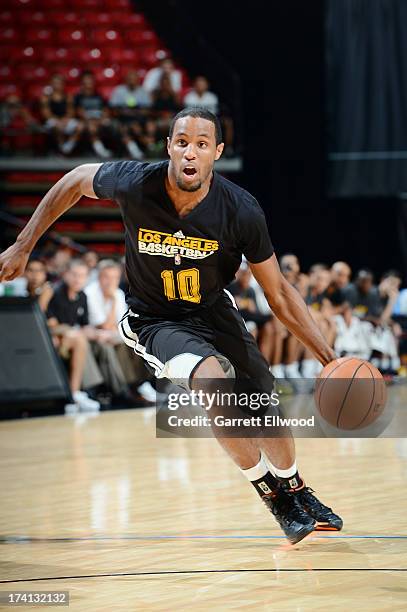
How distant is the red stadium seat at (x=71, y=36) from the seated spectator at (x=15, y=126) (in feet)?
9.84

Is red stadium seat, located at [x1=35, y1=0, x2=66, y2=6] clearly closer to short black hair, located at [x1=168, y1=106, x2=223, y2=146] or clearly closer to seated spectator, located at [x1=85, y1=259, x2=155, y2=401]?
seated spectator, located at [x1=85, y1=259, x2=155, y2=401]

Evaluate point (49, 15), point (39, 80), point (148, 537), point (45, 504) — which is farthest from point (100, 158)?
point (148, 537)

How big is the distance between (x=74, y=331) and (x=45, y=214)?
6.57m

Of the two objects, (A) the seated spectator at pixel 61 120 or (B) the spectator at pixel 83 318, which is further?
(A) the seated spectator at pixel 61 120

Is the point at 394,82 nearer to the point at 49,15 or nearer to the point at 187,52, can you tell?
the point at 187,52

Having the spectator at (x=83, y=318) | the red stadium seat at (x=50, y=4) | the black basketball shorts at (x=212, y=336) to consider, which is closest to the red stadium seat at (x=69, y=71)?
the red stadium seat at (x=50, y=4)

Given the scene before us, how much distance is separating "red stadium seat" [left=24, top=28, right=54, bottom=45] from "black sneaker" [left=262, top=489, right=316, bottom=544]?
15.6 meters

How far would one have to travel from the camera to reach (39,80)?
18594mm

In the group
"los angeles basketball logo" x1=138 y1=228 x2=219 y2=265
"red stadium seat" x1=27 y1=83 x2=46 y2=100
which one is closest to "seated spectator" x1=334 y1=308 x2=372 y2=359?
"red stadium seat" x1=27 y1=83 x2=46 y2=100

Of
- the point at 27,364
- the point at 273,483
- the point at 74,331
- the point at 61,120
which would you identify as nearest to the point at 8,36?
the point at 61,120

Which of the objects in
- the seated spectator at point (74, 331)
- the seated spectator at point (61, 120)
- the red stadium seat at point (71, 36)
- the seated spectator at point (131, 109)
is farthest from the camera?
the red stadium seat at point (71, 36)

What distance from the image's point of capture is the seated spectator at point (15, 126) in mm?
16234

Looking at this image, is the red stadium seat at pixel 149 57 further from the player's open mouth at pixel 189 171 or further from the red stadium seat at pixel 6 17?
→ the player's open mouth at pixel 189 171

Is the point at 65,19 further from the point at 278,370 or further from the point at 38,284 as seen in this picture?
the point at 38,284
